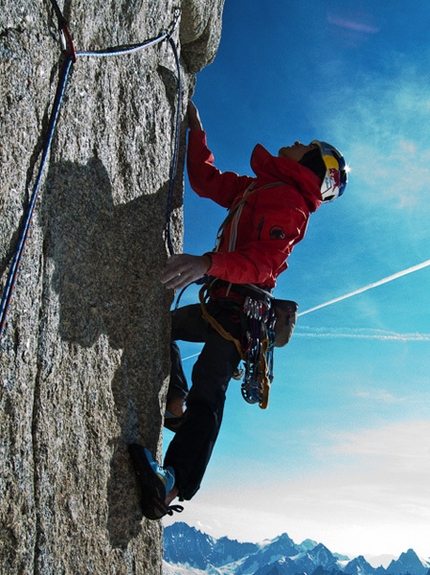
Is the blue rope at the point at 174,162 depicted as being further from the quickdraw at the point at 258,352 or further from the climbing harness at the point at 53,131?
the quickdraw at the point at 258,352

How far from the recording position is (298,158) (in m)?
4.85

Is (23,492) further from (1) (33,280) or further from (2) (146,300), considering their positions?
(2) (146,300)

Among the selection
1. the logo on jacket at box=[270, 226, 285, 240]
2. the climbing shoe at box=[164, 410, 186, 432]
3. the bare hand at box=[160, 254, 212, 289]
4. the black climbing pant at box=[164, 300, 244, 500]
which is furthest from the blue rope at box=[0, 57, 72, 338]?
the climbing shoe at box=[164, 410, 186, 432]

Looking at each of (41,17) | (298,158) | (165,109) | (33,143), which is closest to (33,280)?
(33,143)

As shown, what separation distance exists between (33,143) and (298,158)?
2.44 meters

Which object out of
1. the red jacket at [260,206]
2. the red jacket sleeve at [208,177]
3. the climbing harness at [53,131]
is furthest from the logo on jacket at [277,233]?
the red jacket sleeve at [208,177]

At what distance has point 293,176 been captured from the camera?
15.4ft

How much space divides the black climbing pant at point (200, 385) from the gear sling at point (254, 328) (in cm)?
7

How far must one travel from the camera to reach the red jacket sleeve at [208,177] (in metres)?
5.31

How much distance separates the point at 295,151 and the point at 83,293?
2.37 metres

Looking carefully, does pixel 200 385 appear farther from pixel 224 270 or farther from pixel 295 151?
pixel 295 151

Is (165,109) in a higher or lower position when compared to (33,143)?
higher

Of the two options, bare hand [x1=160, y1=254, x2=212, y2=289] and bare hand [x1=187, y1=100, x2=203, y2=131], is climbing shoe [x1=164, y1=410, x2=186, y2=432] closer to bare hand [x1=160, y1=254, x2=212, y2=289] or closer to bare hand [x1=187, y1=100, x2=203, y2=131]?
bare hand [x1=160, y1=254, x2=212, y2=289]

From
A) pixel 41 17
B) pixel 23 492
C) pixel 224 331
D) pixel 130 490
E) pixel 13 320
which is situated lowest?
pixel 23 492
